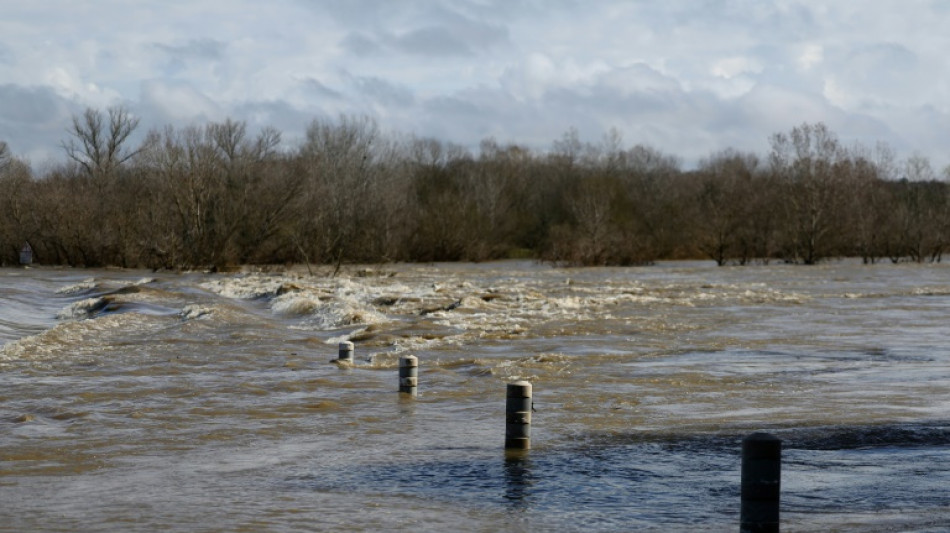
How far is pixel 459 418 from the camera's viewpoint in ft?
A: 53.2

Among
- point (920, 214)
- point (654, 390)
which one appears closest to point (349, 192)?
point (920, 214)

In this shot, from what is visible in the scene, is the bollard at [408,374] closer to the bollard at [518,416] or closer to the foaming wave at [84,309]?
the bollard at [518,416]

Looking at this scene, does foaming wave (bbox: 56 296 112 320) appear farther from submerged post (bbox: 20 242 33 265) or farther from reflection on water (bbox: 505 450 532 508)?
submerged post (bbox: 20 242 33 265)

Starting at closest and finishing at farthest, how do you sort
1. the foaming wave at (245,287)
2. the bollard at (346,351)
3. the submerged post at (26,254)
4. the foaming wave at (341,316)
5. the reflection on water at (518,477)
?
1. the reflection on water at (518,477)
2. the bollard at (346,351)
3. the foaming wave at (341,316)
4. the foaming wave at (245,287)
5. the submerged post at (26,254)

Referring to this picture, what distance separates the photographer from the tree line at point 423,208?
67875mm

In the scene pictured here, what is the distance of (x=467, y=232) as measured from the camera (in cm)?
8800

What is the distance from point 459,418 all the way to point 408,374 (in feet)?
6.98

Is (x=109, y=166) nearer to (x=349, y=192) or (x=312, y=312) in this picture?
(x=349, y=192)

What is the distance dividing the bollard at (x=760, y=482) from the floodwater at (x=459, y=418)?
6.02 feet

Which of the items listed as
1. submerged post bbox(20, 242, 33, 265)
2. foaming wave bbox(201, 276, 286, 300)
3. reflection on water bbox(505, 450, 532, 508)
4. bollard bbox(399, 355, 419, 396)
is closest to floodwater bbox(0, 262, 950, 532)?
reflection on water bbox(505, 450, 532, 508)

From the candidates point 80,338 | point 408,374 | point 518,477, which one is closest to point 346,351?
point 408,374

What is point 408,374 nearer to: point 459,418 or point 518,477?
point 459,418

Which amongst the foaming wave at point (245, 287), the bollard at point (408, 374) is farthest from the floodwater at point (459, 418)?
the foaming wave at point (245, 287)

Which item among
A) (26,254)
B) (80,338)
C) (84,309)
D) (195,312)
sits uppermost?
(26,254)
